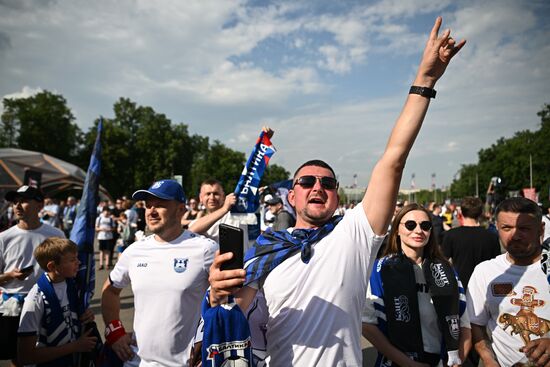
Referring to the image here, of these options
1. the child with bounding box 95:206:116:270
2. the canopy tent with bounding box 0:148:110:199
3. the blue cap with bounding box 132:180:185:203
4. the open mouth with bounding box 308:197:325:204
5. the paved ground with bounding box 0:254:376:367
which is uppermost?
the canopy tent with bounding box 0:148:110:199

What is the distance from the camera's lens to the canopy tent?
2634cm

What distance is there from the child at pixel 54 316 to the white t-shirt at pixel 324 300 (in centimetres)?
199

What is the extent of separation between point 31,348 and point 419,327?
2.91m

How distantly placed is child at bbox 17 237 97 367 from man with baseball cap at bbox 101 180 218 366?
0.35 metres

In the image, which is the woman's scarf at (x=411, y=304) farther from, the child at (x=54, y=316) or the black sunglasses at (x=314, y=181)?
the child at (x=54, y=316)

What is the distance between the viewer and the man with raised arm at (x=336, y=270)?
1.95 meters

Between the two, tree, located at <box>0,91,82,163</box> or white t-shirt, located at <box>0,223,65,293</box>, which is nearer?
white t-shirt, located at <box>0,223,65,293</box>

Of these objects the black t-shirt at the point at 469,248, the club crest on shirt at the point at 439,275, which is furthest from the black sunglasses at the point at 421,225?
the black t-shirt at the point at 469,248

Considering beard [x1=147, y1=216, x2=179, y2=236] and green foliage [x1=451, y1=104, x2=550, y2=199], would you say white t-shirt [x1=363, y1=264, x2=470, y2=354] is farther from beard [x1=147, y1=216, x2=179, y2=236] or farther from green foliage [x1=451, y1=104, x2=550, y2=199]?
green foliage [x1=451, y1=104, x2=550, y2=199]

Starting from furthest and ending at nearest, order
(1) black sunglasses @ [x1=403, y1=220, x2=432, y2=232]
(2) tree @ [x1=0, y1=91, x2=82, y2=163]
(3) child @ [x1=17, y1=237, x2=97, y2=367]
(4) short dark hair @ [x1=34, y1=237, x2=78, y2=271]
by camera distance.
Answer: (2) tree @ [x1=0, y1=91, x2=82, y2=163] → (4) short dark hair @ [x1=34, y1=237, x2=78, y2=271] → (1) black sunglasses @ [x1=403, y1=220, x2=432, y2=232] → (3) child @ [x1=17, y1=237, x2=97, y2=367]

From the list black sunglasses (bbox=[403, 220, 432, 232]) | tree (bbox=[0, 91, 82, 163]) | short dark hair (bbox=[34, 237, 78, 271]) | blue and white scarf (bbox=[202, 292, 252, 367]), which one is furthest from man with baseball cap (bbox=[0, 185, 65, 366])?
tree (bbox=[0, 91, 82, 163])

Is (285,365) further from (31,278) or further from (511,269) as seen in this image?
(31,278)

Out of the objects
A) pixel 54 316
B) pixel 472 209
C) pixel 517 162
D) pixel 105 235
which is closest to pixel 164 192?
pixel 54 316

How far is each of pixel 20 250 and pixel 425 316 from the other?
4299 millimetres
